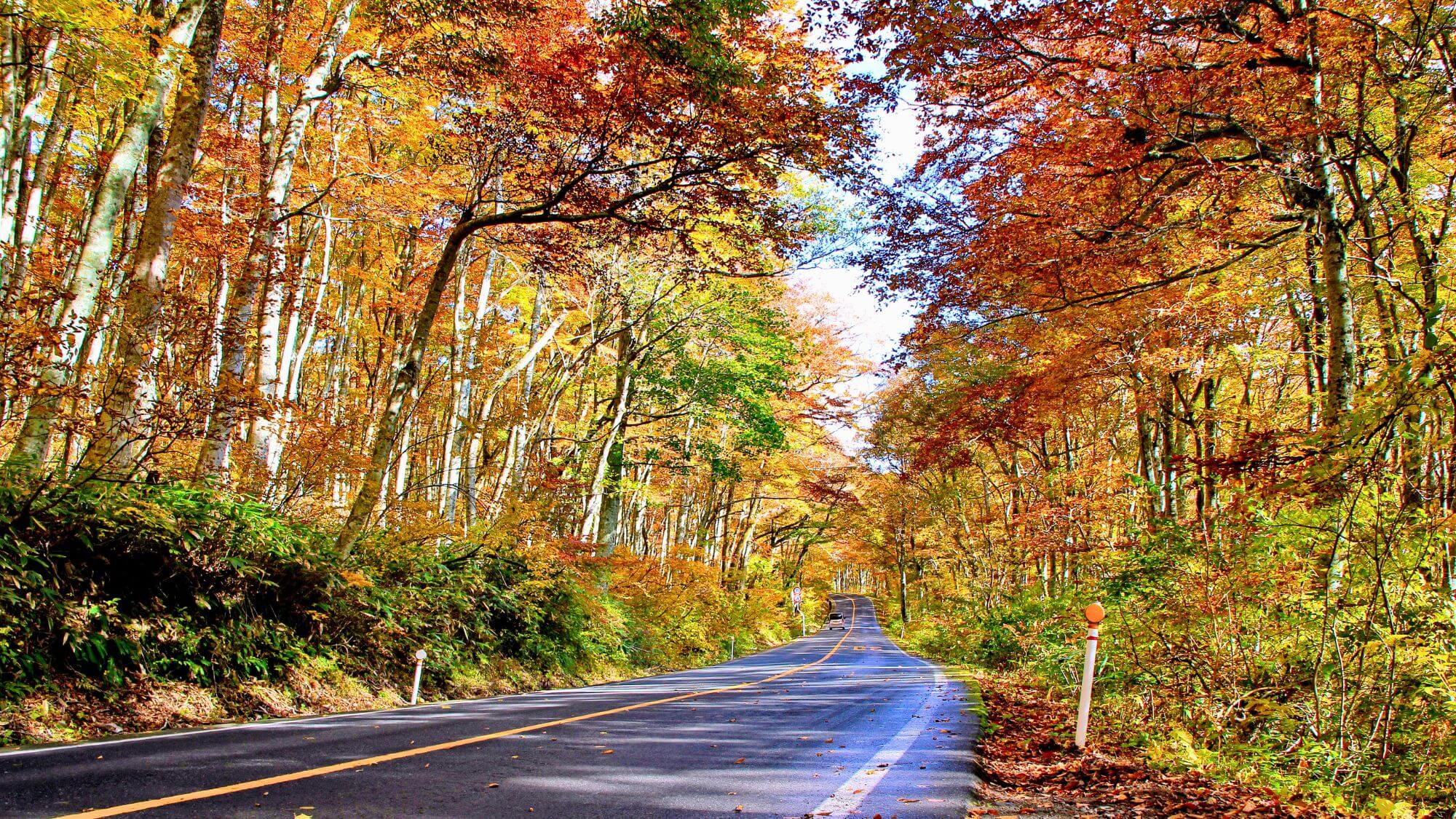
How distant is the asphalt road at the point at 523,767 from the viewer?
341cm

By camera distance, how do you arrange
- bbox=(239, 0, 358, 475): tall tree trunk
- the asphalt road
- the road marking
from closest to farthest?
the asphalt road < the road marking < bbox=(239, 0, 358, 475): tall tree trunk

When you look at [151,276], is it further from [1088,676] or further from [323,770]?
[1088,676]

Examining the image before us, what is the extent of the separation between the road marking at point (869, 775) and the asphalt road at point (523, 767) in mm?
17

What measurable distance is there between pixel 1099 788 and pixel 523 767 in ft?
11.5

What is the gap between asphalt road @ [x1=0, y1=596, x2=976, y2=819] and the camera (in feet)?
11.2

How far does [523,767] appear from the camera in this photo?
439cm

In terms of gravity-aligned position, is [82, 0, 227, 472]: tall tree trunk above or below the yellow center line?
above

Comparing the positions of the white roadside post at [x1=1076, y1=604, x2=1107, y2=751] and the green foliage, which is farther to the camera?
the white roadside post at [x1=1076, y1=604, x2=1107, y2=751]

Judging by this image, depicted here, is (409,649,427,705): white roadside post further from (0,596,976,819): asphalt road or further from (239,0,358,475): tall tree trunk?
(239,0,358,475): tall tree trunk

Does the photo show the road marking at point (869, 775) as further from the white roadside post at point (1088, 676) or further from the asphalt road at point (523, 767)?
the white roadside post at point (1088, 676)

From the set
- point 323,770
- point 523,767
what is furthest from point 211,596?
point 523,767

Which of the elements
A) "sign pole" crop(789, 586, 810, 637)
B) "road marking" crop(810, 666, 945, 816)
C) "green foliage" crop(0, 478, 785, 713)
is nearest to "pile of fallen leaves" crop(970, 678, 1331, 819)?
"road marking" crop(810, 666, 945, 816)

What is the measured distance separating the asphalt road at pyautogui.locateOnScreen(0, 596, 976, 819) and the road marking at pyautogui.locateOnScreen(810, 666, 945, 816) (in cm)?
2

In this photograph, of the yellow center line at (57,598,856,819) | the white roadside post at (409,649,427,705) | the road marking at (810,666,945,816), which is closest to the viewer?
the yellow center line at (57,598,856,819)
